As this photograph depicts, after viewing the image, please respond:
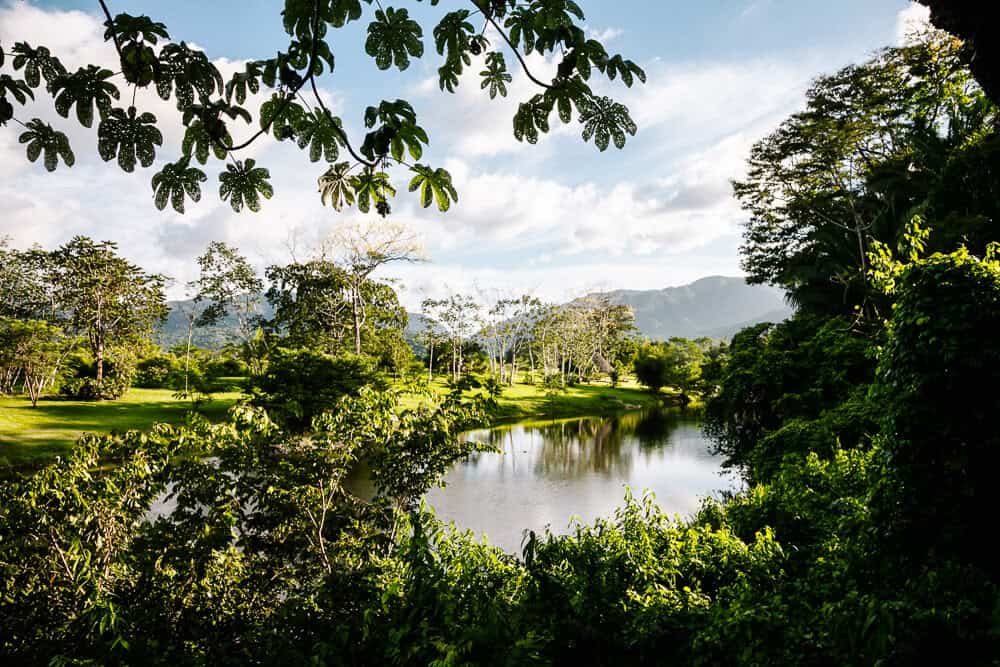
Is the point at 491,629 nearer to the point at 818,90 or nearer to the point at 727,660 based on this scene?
the point at 727,660

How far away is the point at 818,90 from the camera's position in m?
20.0

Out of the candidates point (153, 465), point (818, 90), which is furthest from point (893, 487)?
point (818, 90)

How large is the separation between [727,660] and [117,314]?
32.1 metres

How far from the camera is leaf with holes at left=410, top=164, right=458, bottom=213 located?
1.76m

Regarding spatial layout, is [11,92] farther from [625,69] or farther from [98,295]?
[98,295]

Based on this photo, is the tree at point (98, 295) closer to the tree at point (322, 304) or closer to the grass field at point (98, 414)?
the grass field at point (98, 414)

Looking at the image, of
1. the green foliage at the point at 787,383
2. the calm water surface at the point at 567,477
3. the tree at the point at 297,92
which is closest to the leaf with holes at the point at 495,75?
the tree at the point at 297,92

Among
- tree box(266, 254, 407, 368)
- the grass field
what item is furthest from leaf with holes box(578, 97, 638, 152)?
tree box(266, 254, 407, 368)

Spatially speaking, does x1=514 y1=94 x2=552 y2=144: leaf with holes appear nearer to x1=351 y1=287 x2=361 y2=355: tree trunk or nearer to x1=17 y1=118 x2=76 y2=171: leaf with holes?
x1=17 y1=118 x2=76 y2=171: leaf with holes

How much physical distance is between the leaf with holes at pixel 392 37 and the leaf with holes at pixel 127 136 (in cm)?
81

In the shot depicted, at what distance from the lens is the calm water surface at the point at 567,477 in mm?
12586

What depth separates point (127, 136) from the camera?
1464mm

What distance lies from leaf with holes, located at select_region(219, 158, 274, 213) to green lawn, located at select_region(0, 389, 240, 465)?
12.7m

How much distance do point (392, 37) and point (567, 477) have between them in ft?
55.9
